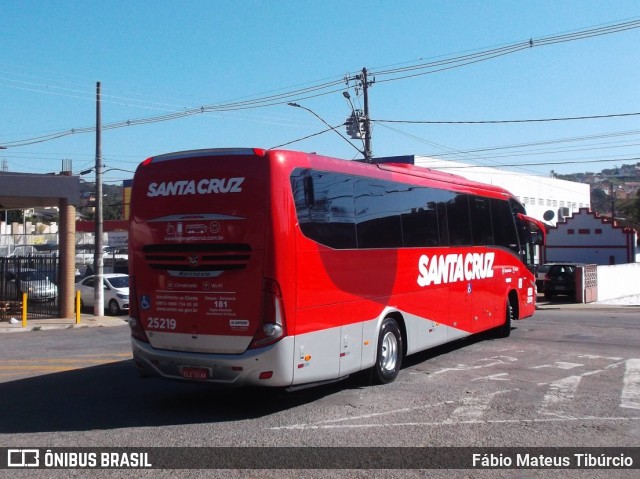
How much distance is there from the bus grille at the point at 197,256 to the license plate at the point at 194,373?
1.23 metres

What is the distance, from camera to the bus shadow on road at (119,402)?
8.42 meters

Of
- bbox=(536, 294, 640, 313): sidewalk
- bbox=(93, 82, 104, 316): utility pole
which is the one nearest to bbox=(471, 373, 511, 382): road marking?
bbox=(93, 82, 104, 316): utility pole

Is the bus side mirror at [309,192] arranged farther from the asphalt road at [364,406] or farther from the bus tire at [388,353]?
the asphalt road at [364,406]

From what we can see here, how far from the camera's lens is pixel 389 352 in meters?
10.8

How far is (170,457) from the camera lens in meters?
6.89

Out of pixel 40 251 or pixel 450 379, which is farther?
pixel 40 251

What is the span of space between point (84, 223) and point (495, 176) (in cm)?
3621

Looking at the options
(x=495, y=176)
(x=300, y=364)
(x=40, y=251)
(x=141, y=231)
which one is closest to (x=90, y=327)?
(x=141, y=231)

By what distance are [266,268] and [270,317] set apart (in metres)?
0.58

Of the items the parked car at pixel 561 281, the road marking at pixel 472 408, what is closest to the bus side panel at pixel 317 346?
the road marking at pixel 472 408

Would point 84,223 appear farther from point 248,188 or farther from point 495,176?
point 248,188

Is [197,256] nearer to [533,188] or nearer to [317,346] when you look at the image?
[317,346]

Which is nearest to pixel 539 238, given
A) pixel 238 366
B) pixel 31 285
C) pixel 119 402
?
pixel 238 366

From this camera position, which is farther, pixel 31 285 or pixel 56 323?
pixel 31 285
